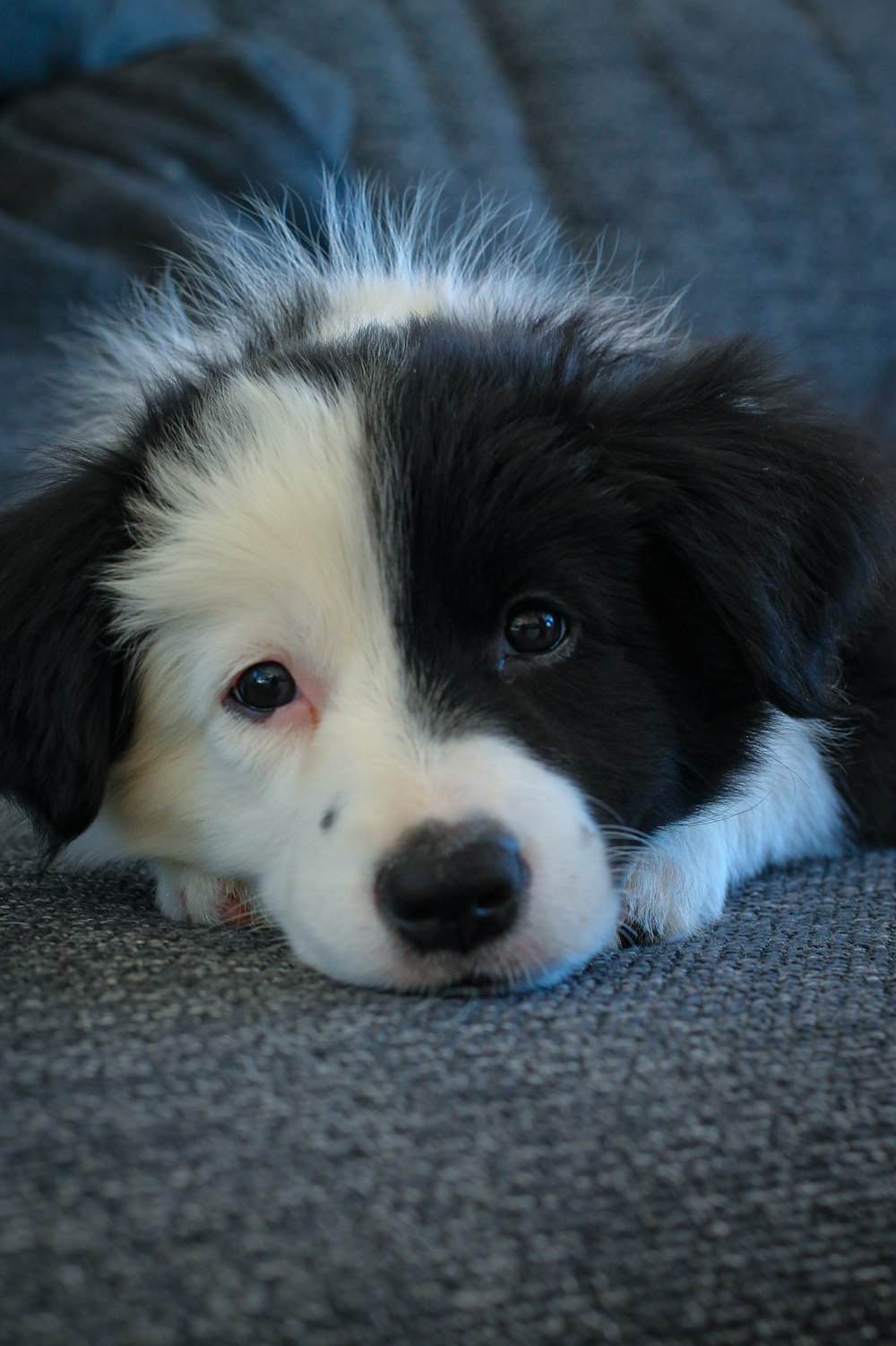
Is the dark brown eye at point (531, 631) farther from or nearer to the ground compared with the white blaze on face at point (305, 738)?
farther from the ground

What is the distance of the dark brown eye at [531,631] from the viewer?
1484 millimetres

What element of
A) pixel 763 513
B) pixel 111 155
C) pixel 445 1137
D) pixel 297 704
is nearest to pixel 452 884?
pixel 445 1137

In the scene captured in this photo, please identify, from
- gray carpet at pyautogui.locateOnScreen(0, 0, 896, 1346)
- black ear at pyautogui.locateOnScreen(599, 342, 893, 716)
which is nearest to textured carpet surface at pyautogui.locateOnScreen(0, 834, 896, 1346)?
gray carpet at pyautogui.locateOnScreen(0, 0, 896, 1346)

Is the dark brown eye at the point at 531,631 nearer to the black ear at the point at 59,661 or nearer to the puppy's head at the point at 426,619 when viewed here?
the puppy's head at the point at 426,619

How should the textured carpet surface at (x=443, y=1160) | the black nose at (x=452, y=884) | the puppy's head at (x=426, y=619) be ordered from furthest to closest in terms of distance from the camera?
1. the puppy's head at (x=426, y=619)
2. the black nose at (x=452, y=884)
3. the textured carpet surface at (x=443, y=1160)

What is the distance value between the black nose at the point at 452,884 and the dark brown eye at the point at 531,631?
0.28 meters

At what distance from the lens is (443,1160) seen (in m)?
0.99

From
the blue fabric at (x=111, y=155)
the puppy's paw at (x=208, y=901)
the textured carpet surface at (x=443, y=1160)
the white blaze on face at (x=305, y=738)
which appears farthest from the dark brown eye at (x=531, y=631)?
the blue fabric at (x=111, y=155)

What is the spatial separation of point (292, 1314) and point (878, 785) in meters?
1.38

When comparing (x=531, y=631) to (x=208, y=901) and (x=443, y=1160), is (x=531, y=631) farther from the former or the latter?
(x=443, y=1160)

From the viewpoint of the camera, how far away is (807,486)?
1.61 metres

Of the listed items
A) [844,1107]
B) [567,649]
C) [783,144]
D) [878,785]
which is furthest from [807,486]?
[783,144]

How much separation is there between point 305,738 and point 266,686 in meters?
0.08

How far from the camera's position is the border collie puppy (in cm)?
134
